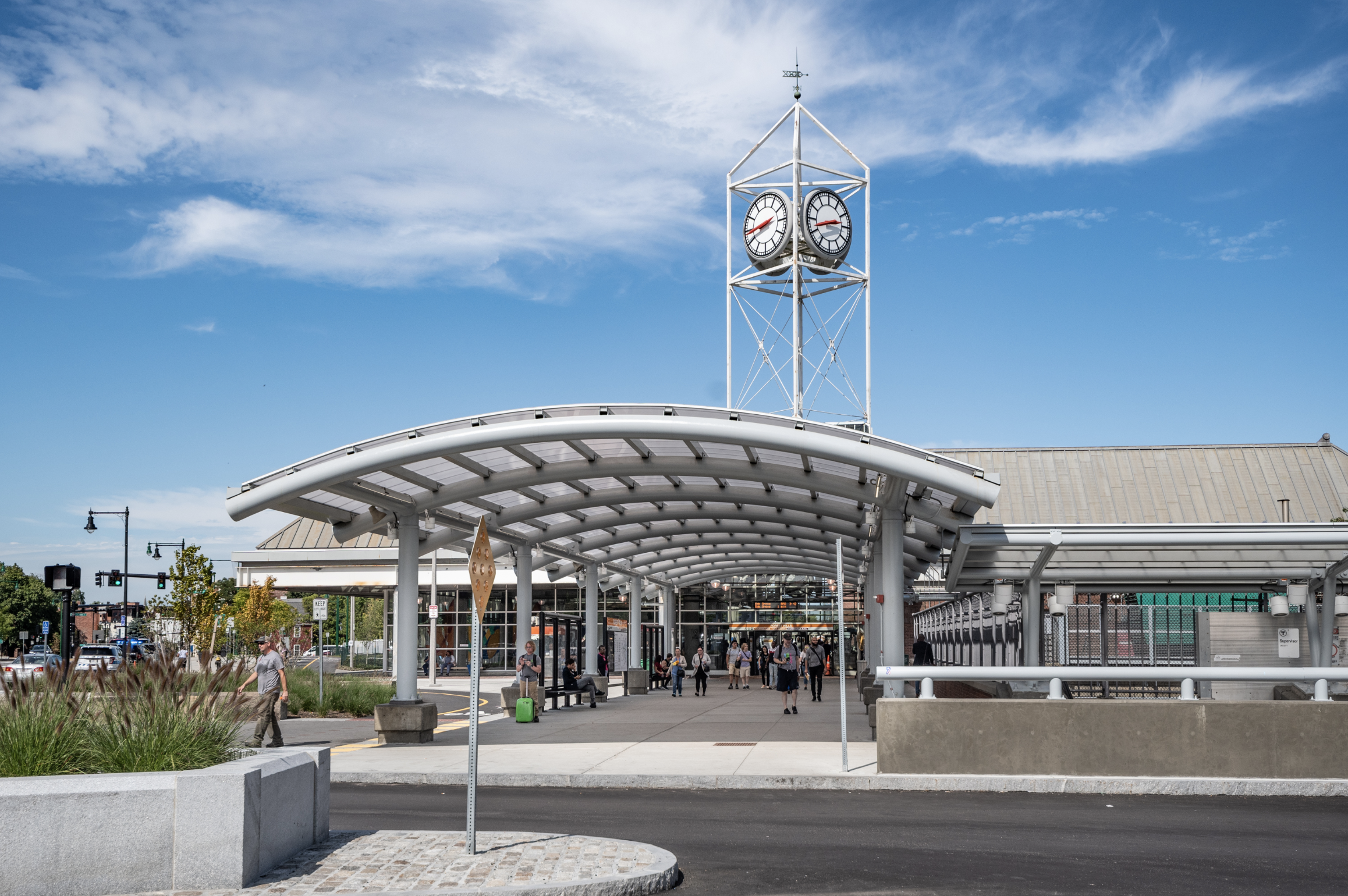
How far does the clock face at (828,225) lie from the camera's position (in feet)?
109

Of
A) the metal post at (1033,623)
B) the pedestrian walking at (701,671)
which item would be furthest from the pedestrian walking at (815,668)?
the metal post at (1033,623)

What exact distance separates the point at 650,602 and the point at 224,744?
48.2 metres

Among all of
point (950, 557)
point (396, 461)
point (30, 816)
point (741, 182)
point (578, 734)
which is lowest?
point (578, 734)

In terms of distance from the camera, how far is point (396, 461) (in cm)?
1545

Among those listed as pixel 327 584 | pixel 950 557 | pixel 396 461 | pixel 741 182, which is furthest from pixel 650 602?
pixel 396 461

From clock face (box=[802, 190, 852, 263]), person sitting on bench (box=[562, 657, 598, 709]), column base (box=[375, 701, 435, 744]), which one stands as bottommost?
person sitting on bench (box=[562, 657, 598, 709])

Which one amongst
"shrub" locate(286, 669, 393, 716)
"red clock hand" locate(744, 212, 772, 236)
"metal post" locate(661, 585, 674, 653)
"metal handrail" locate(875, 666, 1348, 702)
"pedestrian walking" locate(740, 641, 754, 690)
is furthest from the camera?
"metal post" locate(661, 585, 674, 653)

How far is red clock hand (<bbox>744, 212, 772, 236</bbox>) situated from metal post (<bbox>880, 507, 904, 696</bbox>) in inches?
695

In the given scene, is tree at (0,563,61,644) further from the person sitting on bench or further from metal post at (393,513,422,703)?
metal post at (393,513,422,703)

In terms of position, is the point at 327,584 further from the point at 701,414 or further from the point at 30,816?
the point at 30,816

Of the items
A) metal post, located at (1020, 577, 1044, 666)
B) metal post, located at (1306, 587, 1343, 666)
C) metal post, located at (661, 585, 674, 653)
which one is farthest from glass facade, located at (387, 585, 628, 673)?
metal post, located at (1306, 587, 1343, 666)

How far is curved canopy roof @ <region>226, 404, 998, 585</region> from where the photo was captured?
49.0ft

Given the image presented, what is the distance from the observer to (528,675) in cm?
2373

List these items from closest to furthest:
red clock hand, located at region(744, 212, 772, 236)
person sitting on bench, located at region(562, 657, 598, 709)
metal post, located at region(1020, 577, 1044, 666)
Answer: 1. metal post, located at region(1020, 577, 1044, 666)
2. person sitting on bench, located at region(562, 657, 598, 709)
3. red clock hand, located at region(744, 212, 772, 236)
